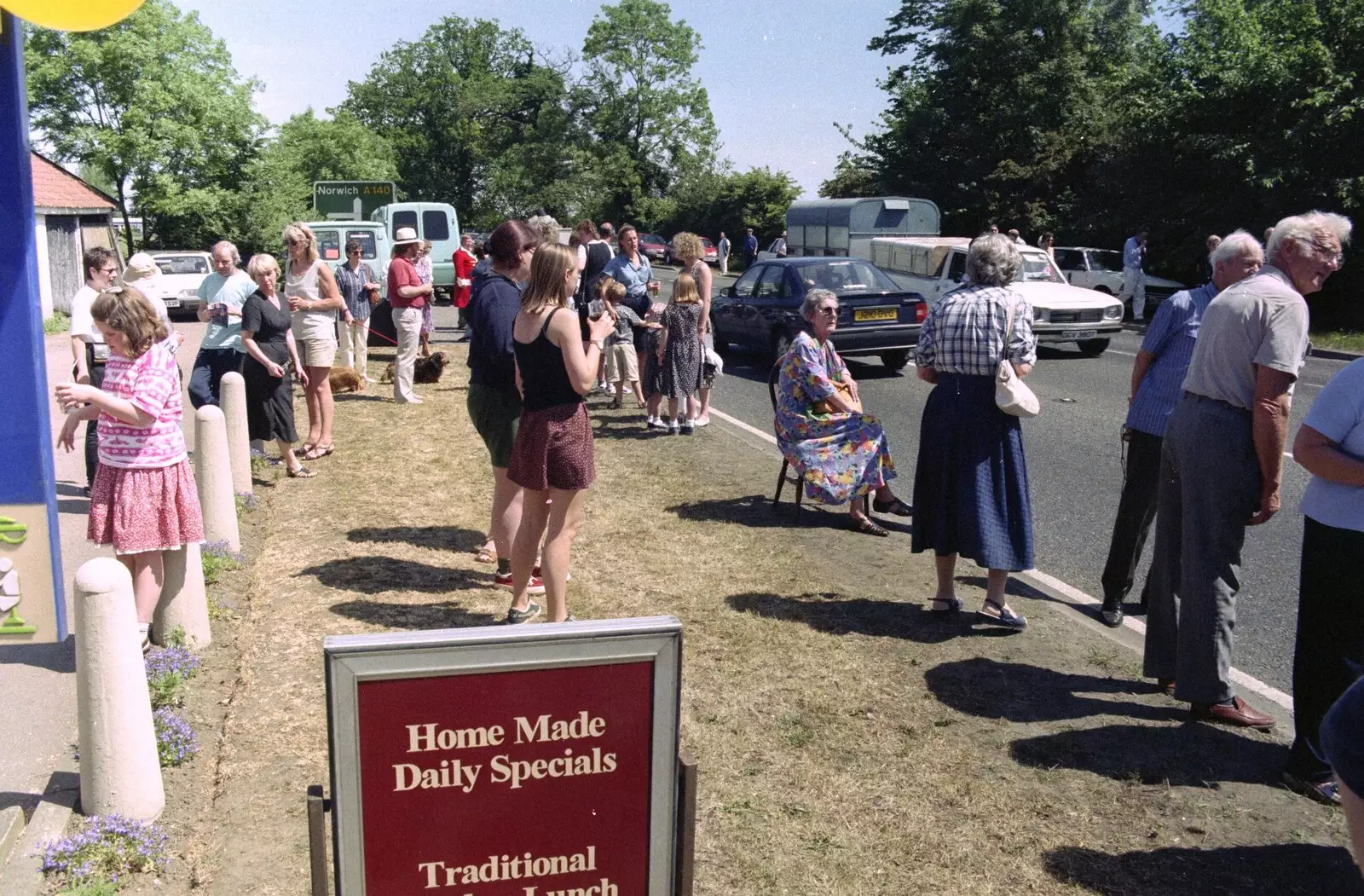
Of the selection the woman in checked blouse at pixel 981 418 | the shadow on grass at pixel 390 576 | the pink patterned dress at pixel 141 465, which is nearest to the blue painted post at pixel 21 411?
the pink patterned dress at pixel 141 465

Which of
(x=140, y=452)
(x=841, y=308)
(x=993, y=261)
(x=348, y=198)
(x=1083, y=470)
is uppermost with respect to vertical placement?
(x=348, y=198)

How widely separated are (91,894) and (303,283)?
22.0 ft

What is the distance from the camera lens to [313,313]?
9703 mm

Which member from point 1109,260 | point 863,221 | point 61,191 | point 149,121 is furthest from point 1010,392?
point 149,121

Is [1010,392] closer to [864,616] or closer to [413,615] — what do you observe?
[864,616]

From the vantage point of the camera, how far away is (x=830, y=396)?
25.1 feet

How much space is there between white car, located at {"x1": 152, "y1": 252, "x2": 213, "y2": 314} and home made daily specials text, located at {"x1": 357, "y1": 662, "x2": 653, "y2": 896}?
83.3 ft

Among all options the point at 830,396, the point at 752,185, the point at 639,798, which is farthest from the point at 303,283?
the point at 752,185

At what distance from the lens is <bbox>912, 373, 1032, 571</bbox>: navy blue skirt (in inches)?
219

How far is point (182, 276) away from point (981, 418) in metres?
26.2

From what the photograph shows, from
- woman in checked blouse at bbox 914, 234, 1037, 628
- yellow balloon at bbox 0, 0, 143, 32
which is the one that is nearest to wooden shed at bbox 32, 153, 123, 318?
yellow balloon at bbox 0, 0, 143, 32

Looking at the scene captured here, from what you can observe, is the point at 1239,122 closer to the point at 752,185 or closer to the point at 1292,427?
the point at 1292,427

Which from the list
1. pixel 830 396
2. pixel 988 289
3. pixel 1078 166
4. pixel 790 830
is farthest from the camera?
pixel 1078 166

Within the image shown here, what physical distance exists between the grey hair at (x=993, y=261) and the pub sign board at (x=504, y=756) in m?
3.69
